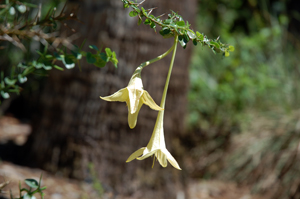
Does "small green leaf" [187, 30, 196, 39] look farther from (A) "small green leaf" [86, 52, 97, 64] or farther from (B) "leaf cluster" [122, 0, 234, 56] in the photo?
(A) "small green leaf" [86, 52, 97, 64]

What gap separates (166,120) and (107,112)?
1.48 ft

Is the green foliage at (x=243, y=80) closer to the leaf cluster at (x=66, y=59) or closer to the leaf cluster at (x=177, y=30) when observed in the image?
the leaf cluster at (x=66, y=59)

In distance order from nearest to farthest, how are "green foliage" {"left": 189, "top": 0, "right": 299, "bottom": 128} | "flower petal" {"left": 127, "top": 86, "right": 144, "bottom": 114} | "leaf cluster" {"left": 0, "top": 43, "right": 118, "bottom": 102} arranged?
1. "flower petal" {"left": 127, "top": 86, "right": 144, "bottom": 114}
2. "leaf cluster" {"left": 0, "top": 43, "right": 118, "bottom": 102}
3. "green foliage" {"left": 189, "top": 0, "right": 299, "bottom": 128}

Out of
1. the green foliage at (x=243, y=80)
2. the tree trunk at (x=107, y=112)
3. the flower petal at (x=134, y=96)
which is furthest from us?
the green foliage at (x=243, y=80)

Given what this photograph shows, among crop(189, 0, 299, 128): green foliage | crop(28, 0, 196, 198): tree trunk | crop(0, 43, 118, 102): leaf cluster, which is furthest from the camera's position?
crop(189, 0, 299, 128): green foliage

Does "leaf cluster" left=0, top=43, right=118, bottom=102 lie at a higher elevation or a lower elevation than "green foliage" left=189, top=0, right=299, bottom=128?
lower

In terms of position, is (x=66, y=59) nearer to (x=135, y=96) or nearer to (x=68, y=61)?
(x=68, y=61)

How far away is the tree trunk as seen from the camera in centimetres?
220

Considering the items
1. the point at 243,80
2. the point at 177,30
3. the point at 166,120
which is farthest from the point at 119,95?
Answer: the point at 243,80

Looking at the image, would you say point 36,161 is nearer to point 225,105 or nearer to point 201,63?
point 225,105

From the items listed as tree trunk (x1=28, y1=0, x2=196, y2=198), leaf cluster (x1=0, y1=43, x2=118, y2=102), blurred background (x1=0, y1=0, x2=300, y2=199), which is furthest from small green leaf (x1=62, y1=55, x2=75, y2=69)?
tree trunk (x1=28, y1=0, x2=196, y2=198)

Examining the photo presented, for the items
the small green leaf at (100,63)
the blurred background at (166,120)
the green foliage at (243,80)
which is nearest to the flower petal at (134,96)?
the small green leaf at (100,63)

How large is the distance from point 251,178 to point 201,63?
170 centimetres

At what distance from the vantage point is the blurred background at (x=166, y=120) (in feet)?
7.25
